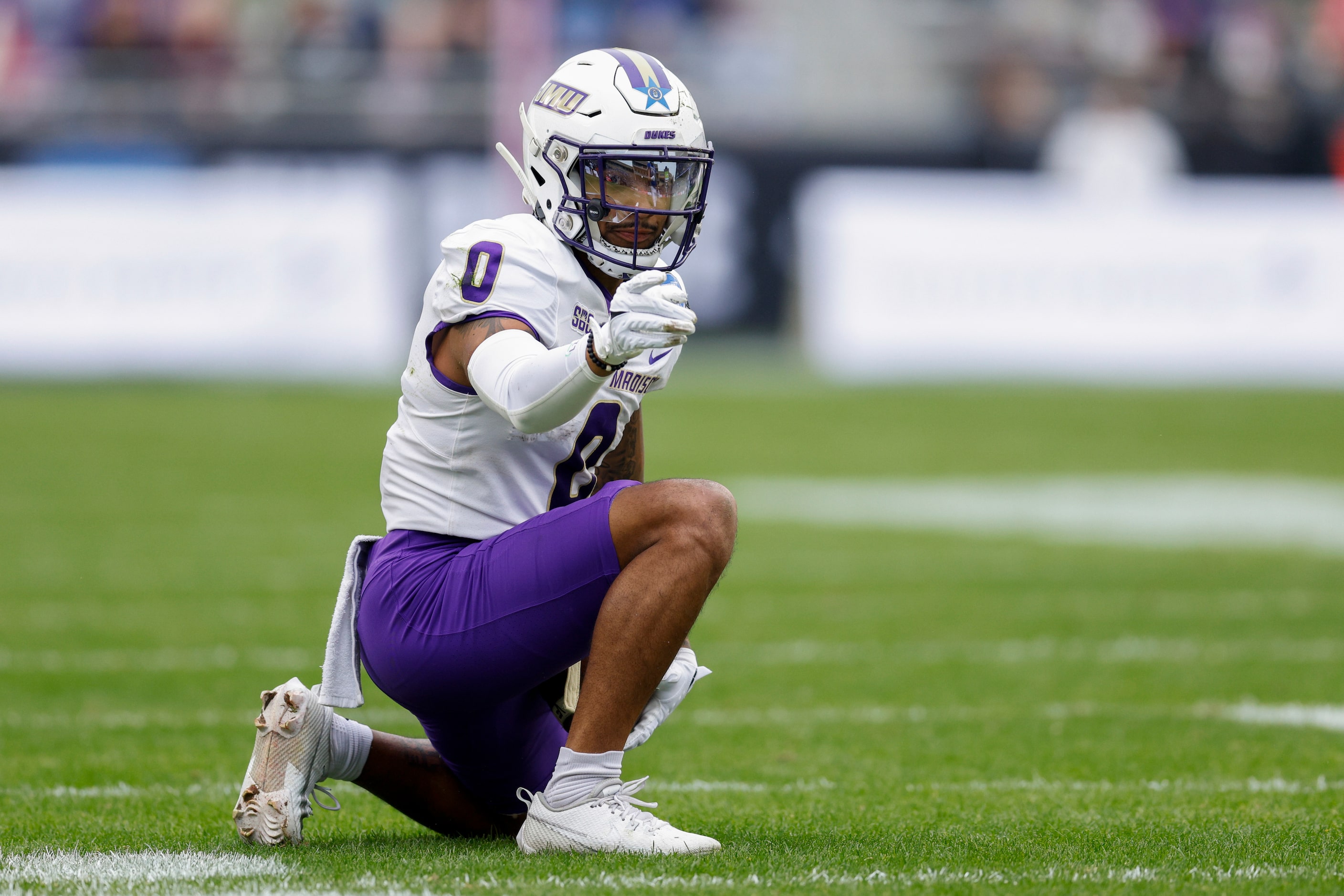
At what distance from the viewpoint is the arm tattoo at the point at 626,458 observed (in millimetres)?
3637

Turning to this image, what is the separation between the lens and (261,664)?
5594 millimetres

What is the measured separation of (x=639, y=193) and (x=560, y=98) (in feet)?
0.87

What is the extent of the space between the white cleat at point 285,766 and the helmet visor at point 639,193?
103 cm

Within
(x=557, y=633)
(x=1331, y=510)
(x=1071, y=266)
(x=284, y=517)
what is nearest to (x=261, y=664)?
(x=557, y=633)

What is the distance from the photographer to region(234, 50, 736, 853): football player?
3.16 metres

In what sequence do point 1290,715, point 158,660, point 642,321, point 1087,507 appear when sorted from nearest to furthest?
point 642,321, point 1290,715, point 158,660, point 1087,507

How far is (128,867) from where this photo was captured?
3.09 metres

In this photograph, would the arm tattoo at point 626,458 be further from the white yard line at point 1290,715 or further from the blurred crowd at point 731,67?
the blurred crowd at point 731,67

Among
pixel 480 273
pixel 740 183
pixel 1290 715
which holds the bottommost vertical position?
pixel 740 183

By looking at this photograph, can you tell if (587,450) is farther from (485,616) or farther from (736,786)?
(736,786)

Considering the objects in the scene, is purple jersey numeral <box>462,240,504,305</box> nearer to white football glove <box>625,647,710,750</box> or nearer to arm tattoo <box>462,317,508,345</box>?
arm tattoo <box>462,317,508,345</box>

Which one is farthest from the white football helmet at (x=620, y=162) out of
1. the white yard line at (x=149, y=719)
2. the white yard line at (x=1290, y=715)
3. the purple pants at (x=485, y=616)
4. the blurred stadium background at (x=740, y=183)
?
the blurred stadium background at (x=740, y=183)

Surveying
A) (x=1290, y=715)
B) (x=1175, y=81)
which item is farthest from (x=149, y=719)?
(x=1175, y=81)

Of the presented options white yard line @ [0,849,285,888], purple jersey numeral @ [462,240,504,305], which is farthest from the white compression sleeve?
white yard line @ [0,849,285,888]
